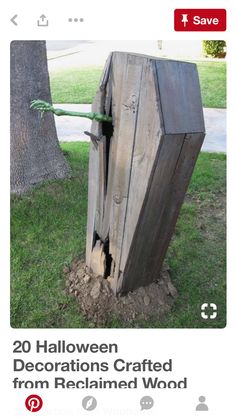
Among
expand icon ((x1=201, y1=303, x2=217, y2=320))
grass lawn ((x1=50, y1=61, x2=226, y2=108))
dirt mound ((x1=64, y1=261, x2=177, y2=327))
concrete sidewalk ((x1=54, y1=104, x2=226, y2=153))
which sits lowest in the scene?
expand icon ((x1=201, y1=303, x2=217, y2=320))

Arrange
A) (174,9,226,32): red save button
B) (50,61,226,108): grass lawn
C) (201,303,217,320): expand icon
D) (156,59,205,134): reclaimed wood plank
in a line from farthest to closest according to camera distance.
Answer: (50,61,226,108): grass lawn
(201,303,217,320): expand icon
(174,9,226,32): red save button
(156,59,205,134): reclaimed wood plank

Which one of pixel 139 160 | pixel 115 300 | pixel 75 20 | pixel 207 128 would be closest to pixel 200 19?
pixel 75 20

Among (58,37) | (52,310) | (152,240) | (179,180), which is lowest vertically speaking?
(52,310)

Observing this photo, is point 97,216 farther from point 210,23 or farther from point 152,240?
point 210,23

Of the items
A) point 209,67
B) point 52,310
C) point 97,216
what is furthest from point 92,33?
point 209,67

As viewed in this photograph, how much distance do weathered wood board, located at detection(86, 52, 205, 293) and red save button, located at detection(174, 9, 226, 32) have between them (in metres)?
0.18

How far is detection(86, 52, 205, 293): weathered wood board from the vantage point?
1.59 metres

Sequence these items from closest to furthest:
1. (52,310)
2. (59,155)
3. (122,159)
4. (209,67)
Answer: (122,159) → (52,310) → (59,155) → (209,67)
